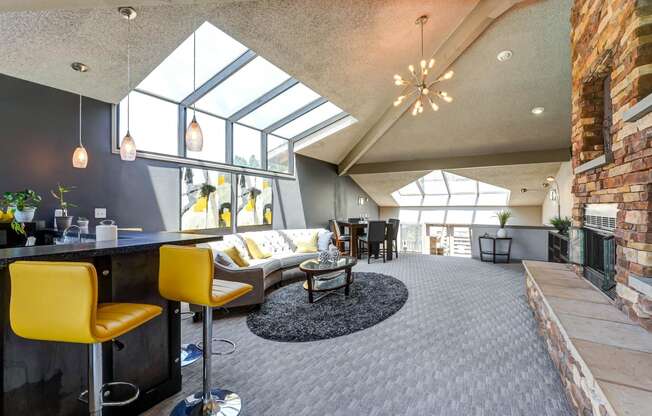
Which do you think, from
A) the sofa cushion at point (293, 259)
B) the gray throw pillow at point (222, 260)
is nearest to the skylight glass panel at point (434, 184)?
the sofa cushion at point (293, 259)

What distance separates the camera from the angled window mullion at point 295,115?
18.3 feet

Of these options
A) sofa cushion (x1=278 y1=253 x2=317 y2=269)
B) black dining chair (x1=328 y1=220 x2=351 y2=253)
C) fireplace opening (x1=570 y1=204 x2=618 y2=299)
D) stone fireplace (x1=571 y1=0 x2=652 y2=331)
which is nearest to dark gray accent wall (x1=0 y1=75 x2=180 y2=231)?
sofa cushion (x1=278 y1=253 x2=317 y2=269)

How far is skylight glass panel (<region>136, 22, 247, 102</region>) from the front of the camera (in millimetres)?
3516

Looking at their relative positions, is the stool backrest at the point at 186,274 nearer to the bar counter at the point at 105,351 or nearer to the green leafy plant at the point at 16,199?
the bar counter at the point at 105,351

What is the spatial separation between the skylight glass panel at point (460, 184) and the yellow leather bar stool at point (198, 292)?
358 inches

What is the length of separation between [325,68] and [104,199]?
3.34 m

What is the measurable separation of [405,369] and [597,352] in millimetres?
1206

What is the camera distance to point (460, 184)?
9734mm

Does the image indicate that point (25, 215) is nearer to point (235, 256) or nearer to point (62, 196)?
point (62, 196)

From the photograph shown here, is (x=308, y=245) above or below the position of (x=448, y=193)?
below

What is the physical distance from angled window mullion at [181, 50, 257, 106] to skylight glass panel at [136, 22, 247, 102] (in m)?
0.05

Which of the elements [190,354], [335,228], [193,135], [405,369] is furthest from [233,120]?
[405,369]

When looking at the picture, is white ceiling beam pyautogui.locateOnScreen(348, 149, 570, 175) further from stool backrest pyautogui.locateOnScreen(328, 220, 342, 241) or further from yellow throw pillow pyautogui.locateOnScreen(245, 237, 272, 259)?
yellow throw pillow pyautogui.locateOnScreen(245, 237, 272, 259)

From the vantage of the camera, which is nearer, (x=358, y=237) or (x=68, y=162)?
(x=68, y=162)
